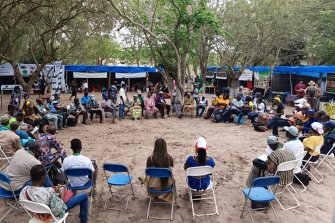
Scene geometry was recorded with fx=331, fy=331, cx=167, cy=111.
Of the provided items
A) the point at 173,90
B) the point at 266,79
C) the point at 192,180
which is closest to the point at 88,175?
the point at 192,180

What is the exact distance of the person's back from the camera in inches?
192

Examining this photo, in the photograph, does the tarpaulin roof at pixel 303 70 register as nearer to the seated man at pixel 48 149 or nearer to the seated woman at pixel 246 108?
the seated woman at pixel 246 108

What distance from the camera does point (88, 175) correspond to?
528 cm

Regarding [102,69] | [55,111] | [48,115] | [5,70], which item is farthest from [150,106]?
[5,70]

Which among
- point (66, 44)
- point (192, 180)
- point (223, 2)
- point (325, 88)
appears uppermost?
point (223, 2)

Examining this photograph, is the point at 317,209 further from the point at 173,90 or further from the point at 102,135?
the point at 173,90

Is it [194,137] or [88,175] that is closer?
[88,175]

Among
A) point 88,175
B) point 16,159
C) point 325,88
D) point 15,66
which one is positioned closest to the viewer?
point 16,159

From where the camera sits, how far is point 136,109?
1392cm

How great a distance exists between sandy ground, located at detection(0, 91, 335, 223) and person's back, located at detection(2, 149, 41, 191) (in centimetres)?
71

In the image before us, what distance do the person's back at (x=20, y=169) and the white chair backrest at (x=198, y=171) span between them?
7.51ft

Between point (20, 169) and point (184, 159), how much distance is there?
4516 mm

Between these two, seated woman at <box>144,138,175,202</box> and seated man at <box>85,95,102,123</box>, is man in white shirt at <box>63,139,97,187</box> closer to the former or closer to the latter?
seated woman at <box>144,138,175,202</box>

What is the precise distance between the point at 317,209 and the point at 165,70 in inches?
448
